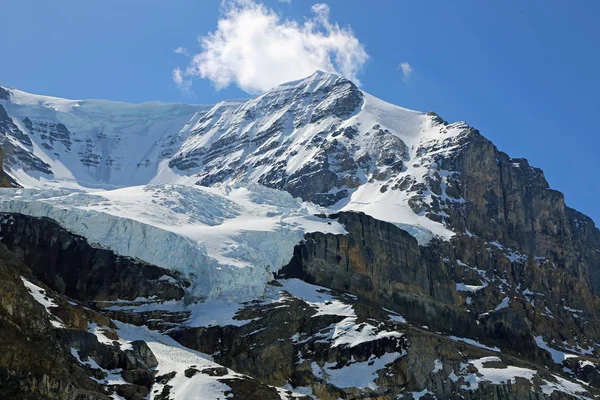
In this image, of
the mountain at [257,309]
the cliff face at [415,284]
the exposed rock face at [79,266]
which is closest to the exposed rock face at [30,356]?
the mountain at [257,309]

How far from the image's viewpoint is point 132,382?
10300cm

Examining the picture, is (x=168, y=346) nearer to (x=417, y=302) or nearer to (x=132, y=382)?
(x=132, y=382)

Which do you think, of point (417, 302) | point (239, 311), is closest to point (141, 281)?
point (239, 311)

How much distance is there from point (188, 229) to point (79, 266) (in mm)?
25618

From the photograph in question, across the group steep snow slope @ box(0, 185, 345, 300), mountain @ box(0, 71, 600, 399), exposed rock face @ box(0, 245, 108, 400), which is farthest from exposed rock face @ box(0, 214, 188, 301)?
exposed rock face @ box(0, 245, 108, 400)

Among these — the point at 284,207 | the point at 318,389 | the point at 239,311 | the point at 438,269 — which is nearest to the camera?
the point at 318,389

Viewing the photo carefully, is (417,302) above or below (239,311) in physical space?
above

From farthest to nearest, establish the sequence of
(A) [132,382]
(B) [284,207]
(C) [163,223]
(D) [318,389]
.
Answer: (B) [284,207]
(C) [163,223]
(D) [318,389]
(A) [132,382]

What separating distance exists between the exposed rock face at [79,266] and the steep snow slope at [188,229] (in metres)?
2.50

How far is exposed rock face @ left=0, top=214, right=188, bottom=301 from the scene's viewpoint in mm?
140250

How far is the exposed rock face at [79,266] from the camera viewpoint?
140250 millimetres

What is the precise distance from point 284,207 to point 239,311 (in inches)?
2484

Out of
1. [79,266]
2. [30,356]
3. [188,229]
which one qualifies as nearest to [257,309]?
[188,229]

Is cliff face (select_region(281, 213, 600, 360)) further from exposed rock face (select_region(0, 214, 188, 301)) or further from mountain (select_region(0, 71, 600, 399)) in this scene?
exposed rock face (select_region(0, 214, 188, 301))
